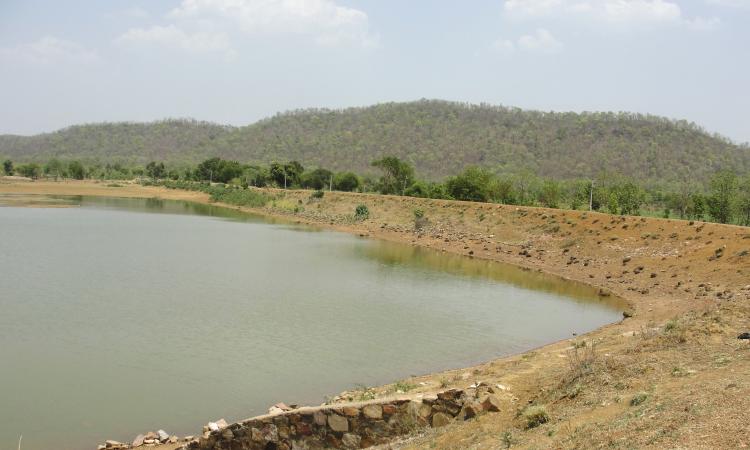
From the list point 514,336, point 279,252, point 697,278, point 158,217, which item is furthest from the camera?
point 158,217

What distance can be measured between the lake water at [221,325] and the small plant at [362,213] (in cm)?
Answer: 2098

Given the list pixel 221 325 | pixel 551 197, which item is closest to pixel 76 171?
pixel 551 197

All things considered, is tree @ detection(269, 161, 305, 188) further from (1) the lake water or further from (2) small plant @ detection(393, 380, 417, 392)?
(2) small plant @ detection(393, 380, 417, 392)

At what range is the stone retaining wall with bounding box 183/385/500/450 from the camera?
9.23 metres

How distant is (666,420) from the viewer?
6996 mm

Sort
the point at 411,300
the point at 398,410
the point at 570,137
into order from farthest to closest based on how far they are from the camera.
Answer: the point at 570,137, the point at 411,300, the point at 398,410

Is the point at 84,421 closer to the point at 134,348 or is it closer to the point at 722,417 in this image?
the point at 134,348

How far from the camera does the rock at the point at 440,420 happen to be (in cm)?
917

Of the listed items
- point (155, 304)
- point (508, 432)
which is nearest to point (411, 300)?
point (155, 304)

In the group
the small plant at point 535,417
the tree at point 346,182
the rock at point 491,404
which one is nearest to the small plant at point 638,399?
the small plant at point 535,417

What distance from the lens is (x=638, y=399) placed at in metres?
8.03

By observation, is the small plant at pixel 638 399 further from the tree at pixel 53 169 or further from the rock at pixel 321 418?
the tree at pixel 53 169

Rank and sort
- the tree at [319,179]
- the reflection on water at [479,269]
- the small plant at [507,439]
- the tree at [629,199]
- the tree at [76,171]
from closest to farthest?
the small plant at [507,439], the reflection on water at [479,269], the tree at [629,199], the tree at [319,179], the tree at [76,171]

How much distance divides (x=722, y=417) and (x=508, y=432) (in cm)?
258
